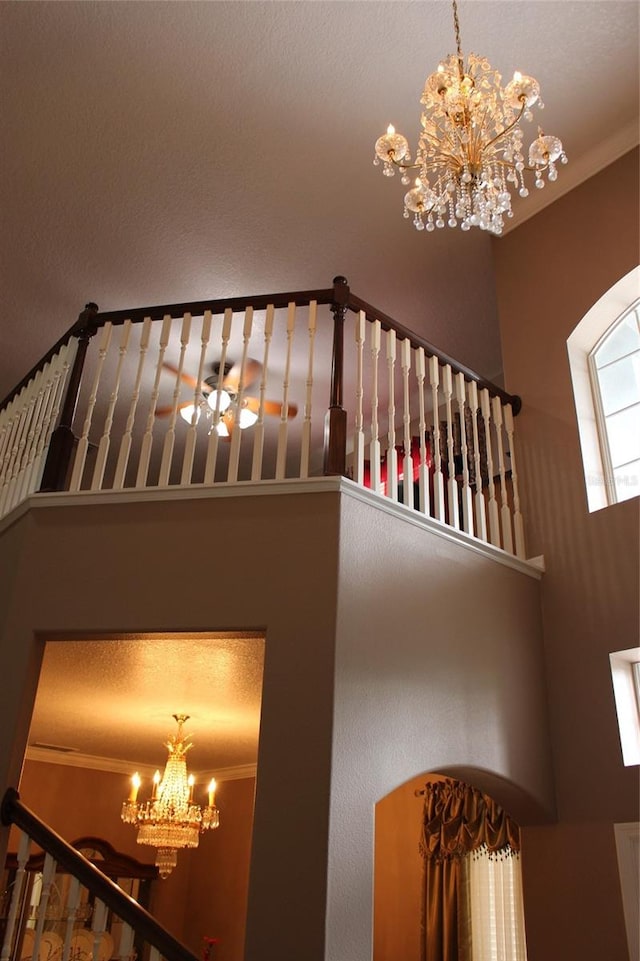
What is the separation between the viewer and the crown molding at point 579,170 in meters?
4.84

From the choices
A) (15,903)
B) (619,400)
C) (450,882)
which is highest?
(619,400)

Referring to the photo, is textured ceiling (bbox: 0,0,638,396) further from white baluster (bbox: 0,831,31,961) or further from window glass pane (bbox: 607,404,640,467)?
white baluster (bbox: 0,831,31,961)

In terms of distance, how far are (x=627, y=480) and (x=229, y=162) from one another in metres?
3.22

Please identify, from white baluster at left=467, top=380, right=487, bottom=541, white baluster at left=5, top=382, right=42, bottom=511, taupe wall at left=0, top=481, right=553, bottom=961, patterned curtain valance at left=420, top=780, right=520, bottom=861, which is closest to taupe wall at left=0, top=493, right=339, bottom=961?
taupe wall at left=0, top=481, right=553, bottom=961

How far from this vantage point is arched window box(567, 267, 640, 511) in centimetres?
452

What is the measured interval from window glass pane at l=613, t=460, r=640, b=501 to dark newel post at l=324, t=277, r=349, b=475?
173 centimetres

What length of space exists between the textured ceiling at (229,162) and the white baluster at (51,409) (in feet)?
3.06

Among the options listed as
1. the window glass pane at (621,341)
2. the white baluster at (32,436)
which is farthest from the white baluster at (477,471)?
the white baluster at (32,436)

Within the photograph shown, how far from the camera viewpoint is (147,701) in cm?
550

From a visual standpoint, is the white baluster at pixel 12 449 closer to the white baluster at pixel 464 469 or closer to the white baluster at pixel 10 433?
the white baluster at pixel 10 433

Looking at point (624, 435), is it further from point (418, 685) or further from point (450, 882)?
point (450, 882)

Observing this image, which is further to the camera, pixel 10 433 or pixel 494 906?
pixel 494 906

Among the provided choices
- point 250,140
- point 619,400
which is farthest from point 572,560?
point 250,140

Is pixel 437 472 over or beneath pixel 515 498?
beneath
